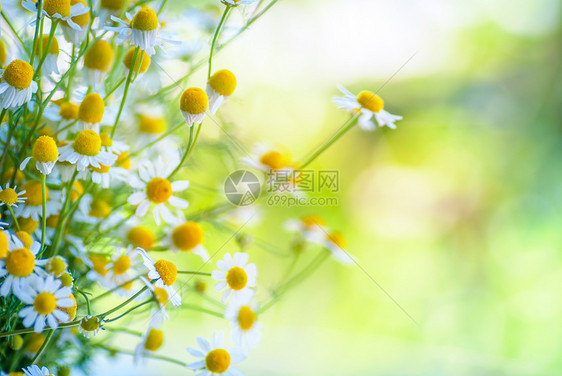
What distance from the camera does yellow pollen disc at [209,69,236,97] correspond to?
305 millimetres

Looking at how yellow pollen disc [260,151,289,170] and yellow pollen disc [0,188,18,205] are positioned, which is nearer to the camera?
yellow pollen disc [0,188,18,205]

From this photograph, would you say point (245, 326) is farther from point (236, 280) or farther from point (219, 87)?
point (219, 87)

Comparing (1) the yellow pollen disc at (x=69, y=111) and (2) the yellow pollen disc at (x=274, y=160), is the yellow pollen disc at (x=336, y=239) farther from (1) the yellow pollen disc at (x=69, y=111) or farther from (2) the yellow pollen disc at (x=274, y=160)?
(1) the yellow pollen disc at (x=69, y=111)

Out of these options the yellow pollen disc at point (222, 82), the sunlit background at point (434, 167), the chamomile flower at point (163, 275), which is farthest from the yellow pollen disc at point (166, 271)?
the sunlit background at point (434, 167)

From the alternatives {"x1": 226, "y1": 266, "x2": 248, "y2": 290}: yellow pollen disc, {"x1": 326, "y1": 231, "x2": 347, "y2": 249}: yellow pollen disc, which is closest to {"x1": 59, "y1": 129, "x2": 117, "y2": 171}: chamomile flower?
{"x1": 226, "y1": 266, "x2": 248, "y2": 290}: yellow pollen disc

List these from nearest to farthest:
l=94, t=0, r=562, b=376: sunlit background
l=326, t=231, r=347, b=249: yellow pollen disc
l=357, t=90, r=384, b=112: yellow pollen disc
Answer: l=357, t=90, r=384, b=112: yellow pollen disc
l=326, t=231, r=347, b=249: yellow pollen disc
l=94, t=0, r=562, b=376: sunlit background

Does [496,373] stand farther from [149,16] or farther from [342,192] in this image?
[149,16]

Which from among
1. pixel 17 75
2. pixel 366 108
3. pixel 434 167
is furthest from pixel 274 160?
pixel 434 167

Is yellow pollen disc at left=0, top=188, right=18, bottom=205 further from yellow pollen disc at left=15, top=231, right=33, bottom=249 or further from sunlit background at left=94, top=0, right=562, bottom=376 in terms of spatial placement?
sunlit background at left=94, top=0, right=562, bottom=376

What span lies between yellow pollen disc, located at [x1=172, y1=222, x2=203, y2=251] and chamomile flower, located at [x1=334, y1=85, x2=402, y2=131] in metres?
0.13

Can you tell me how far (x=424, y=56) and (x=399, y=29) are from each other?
0.35 ft

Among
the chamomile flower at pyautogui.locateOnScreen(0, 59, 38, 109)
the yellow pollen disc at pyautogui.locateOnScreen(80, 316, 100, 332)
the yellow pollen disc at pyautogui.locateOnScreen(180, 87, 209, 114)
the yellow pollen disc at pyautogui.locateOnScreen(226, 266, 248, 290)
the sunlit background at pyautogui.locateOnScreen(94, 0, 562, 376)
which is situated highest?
the sunlit background at pyautogui.locateOnScreen(94, 0, 562, 376)

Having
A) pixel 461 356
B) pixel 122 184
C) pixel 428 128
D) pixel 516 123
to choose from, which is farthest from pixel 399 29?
pixel 122 184

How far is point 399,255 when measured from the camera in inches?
54.7
